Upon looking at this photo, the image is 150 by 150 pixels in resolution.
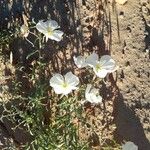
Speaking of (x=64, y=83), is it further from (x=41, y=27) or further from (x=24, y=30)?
(x=24, y=30)

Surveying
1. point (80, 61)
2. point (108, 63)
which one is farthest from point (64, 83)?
point (108, 63)

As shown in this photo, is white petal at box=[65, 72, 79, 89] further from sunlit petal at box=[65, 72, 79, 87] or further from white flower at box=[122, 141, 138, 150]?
white flower at box=[122, 141, 138, 150]

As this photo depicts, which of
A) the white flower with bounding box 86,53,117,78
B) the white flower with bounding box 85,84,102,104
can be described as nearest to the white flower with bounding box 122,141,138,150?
the white flower with bounding box 85,84,102,104

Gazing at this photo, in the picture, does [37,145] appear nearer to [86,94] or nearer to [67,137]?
[67,137]

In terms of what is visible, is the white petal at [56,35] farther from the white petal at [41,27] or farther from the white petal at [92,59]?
the white petal at [92,59]

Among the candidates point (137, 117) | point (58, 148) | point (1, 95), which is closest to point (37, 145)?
→ point (58, 148)

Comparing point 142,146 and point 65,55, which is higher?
point 65,55
